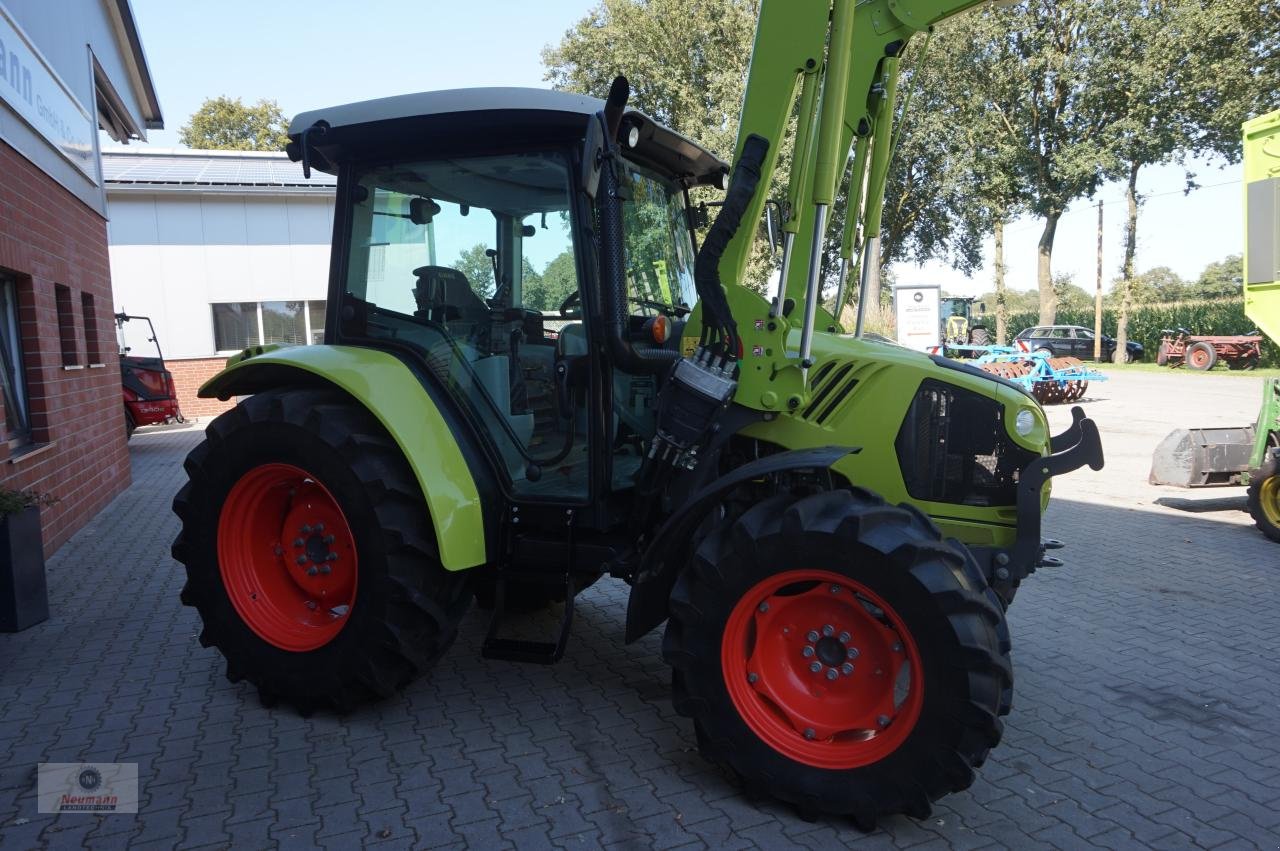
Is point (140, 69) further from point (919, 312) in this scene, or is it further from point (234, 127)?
point (234, 127)

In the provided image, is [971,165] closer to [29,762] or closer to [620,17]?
[620,17]

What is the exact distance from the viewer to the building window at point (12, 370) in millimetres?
6441

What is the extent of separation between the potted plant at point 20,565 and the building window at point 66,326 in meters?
3.18

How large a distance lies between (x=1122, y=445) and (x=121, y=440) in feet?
41.8

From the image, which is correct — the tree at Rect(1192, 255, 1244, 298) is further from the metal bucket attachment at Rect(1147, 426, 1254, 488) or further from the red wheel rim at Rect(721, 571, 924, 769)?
the red wheel rim at Rect(721, 571, 924, 769)

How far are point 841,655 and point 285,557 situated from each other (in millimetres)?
2604

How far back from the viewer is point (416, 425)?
3.65 meters

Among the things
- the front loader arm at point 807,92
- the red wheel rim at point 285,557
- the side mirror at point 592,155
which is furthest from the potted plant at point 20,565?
the front loader arm at point 807,92

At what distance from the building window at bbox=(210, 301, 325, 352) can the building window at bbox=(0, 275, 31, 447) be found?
12.3 meters

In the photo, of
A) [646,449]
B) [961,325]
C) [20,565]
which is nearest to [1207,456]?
[646,449]

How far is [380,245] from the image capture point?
13.2 feet

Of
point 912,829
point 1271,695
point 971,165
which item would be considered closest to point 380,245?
point 912,829

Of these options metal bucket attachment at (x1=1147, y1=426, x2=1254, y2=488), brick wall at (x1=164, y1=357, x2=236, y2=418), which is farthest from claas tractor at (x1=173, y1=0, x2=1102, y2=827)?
brick wall at (x1=164, y1=357, x2=236, y2=418)

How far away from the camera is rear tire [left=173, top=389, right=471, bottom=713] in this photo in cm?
358
